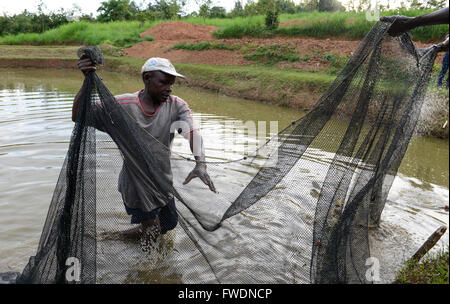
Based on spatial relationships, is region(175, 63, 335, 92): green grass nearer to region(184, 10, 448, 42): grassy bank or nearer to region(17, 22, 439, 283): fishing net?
region(184, 10, 448, 42): grassy bank

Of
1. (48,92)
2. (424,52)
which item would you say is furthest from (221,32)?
(424,52)

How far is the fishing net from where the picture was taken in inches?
93.0

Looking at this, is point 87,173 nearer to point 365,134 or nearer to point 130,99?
point 130,99

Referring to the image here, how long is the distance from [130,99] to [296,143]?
1.31 m

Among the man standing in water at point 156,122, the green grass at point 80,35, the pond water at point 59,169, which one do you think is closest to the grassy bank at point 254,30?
the green grass at point 80,35

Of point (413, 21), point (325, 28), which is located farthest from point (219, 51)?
point (413, 21)

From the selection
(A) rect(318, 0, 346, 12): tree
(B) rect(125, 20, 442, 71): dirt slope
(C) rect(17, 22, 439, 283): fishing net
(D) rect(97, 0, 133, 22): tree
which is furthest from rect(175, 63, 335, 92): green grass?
(D) rect(97, 0, 133, 22): tree

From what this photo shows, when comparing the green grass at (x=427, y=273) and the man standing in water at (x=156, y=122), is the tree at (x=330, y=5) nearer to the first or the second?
the man standing in water at (x=156, y=122)

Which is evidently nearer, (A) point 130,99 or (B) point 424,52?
(A) point 130,99

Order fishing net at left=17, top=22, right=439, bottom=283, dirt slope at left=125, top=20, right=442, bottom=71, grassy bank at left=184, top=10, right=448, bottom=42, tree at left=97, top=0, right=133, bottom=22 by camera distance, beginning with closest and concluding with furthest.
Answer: fishing net at left=17, top=22, right=439, bottom=283
grassy bank at left=184, top=10, right=448, bottom=42
dirt slope at left=125, top=20, right=442, bottom=71
tree at left=97, top=0, right=133, bottom=22

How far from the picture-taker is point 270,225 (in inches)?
123

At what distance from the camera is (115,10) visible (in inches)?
1451

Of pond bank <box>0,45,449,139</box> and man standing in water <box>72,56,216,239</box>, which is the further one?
pond bank <box>0,45,449,139</box>

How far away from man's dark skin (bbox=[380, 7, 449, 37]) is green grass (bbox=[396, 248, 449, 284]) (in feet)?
5.09
